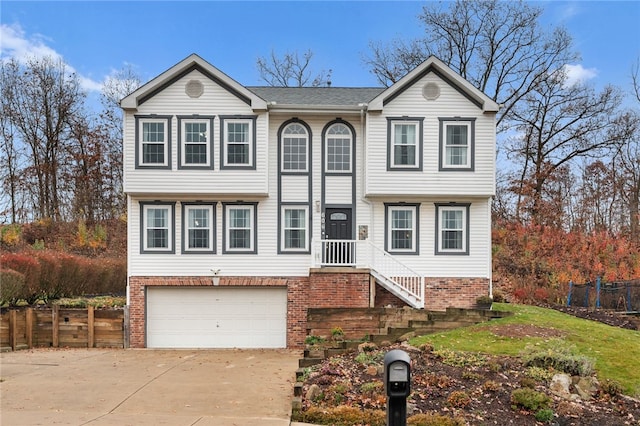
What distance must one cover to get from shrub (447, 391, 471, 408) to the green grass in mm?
2785

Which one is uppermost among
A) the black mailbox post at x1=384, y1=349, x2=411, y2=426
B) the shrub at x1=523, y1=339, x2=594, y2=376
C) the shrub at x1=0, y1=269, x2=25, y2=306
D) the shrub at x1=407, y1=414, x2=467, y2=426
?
the black mailbox post at x1=384, y1=349, x2=411, y2=426

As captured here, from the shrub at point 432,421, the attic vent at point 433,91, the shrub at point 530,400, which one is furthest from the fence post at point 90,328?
the shrub at point 530,400

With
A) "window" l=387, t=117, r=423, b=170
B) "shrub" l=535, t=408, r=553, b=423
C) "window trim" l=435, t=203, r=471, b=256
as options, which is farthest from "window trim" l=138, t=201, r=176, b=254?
"shrub" l=535, t=408, r=553, b=423

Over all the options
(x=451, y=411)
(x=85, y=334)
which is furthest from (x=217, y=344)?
(x=451, y=411)

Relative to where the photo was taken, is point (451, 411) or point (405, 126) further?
point (405, 126)

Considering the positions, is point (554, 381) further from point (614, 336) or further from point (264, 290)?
point (264, 290)

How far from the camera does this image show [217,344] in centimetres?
1636

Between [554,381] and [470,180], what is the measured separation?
839cm

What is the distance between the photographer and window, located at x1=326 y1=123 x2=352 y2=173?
16.7 metres

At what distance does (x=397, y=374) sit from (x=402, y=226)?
12.1m

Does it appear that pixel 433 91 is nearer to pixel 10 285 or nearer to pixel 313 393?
pixel 313 393

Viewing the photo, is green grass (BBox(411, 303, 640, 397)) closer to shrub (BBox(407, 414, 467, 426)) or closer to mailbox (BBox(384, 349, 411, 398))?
shrub (BBox(407, 414, 467, 426))

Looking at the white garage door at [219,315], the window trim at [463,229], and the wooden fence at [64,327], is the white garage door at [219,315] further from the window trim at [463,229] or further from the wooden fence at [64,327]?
the window trim at [463,229]

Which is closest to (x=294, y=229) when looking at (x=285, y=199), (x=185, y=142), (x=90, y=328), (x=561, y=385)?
(x=285, y=199)
